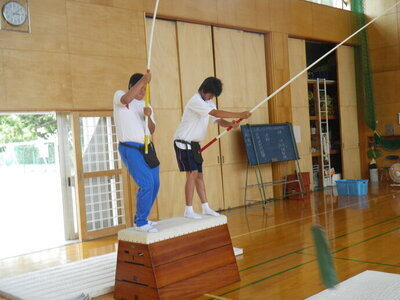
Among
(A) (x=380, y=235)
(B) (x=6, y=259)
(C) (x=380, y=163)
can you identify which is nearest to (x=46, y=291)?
(B) (x=6, y=259)

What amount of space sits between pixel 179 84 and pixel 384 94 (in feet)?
18.5

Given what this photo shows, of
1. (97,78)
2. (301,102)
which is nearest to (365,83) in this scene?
(301,102)

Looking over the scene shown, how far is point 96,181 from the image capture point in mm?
6348

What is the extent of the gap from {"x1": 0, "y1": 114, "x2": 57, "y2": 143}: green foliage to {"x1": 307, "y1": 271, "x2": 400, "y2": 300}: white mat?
4862 millimetres

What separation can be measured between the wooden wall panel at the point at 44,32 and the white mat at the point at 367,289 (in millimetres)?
4376

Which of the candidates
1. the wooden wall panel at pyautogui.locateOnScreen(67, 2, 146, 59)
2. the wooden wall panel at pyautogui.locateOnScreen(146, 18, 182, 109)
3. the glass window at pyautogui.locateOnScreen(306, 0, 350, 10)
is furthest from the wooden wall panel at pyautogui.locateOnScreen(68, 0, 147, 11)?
the glass window at pyautogui.locateOnScreen(306, 0, 350, 10)

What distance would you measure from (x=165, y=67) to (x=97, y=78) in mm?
1291

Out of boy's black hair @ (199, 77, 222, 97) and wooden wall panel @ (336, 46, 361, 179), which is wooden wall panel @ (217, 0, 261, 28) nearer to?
wooden wall panel @ (336, 46, 361, 179)

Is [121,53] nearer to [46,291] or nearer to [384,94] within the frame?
[46,291]

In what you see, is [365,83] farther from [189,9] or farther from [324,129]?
[189,9]

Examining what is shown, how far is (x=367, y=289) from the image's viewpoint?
321 centimetres

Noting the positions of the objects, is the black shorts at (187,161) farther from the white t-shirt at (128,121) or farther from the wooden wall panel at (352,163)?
the wooden wall panel at (352,163)

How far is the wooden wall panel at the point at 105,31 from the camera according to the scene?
607cm

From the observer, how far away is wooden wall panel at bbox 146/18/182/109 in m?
7.04
